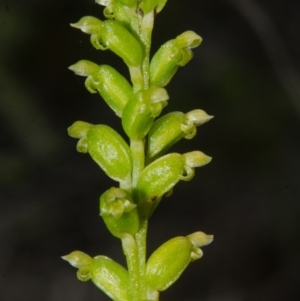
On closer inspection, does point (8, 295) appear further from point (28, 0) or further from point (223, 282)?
point (28, 0)

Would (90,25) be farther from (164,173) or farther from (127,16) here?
(164,173)

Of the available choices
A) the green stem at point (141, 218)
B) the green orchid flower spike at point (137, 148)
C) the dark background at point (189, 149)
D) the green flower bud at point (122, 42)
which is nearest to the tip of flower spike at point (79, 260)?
the green orchid flower spike at point (137, 148)

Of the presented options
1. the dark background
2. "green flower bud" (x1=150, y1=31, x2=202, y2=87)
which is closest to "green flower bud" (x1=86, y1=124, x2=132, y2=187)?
"green flower bud" (x1=150, y1=31, x2=202, y2=87)

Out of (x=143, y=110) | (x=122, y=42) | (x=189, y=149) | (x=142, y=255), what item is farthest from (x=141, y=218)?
(x=189, y=149)

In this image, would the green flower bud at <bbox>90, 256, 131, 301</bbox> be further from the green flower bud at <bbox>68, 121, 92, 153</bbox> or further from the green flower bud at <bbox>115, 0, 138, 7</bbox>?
the green flower bud at <bbox>115, 0, 138, 7</bbox>

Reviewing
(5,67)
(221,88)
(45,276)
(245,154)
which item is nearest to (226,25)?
(221,88)

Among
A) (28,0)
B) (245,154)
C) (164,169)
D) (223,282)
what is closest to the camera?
(164,169)
